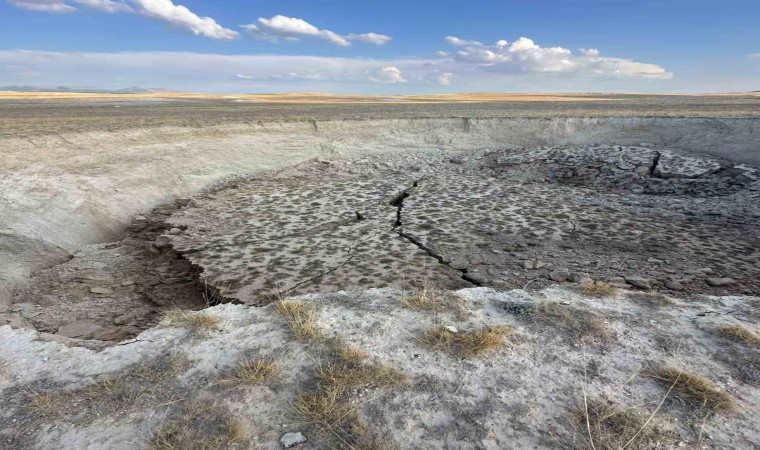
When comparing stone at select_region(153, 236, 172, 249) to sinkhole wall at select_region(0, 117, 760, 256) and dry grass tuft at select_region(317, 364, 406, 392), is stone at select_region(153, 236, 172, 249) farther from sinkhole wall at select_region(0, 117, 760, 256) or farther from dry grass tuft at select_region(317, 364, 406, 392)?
dry grass tuft at select_region(317, 364, 406, 392)

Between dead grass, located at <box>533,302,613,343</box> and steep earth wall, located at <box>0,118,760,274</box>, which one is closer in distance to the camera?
dead grass, located at <box>533,302,613,343</box>

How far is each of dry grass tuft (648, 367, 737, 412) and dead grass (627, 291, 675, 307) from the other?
123 cm

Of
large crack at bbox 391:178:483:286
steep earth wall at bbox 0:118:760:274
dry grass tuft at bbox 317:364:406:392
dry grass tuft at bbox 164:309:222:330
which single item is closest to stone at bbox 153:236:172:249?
steep earth wall at bbox 0:118:760:274

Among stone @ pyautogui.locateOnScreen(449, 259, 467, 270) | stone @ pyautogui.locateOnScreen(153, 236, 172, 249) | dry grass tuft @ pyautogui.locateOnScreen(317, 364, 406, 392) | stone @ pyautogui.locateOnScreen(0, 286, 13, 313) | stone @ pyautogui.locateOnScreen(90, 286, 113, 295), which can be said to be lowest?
stone @ pyautogui.locateOnScreen(90, 286, 113, 295)

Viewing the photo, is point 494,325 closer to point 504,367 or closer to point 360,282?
point 504,367

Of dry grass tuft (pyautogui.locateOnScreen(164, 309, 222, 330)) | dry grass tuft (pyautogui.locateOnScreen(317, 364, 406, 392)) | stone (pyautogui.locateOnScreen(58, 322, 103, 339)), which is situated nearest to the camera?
dry grass tuft (pyautogui.locateOnScreen(317, 364, 406, 392))

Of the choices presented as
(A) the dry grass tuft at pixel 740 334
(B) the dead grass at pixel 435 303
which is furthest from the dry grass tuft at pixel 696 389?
(B) the dead grass at pixel 435 303

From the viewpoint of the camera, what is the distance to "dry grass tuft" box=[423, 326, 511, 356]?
3441 mm

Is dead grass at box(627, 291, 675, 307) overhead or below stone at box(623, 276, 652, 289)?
overhead

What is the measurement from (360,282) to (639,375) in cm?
304

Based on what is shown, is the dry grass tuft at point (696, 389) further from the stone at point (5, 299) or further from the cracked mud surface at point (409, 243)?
the stone at point (5, 299)

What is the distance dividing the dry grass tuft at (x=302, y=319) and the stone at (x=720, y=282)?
181 inches

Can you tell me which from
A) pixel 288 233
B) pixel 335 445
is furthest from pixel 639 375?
pixel 288 233

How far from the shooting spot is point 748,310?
423cm
